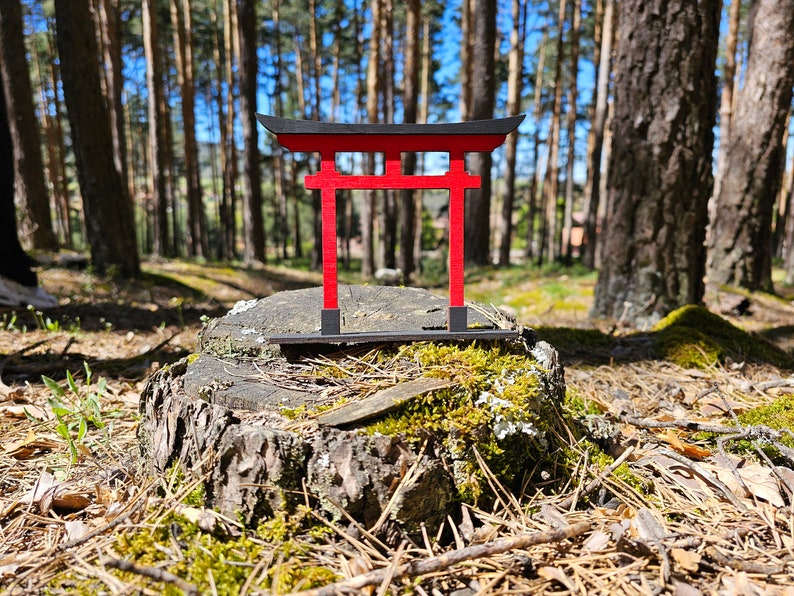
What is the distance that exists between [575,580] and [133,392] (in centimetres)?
248

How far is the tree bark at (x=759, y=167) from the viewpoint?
6.14m

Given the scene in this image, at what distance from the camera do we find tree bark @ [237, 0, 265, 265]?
36.0 feet

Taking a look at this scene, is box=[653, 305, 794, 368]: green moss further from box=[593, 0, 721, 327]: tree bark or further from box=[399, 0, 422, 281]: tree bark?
box=[399, 0, 422, 281]: tree bark

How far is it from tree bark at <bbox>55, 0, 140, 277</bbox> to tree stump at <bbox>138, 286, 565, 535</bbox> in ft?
19.4

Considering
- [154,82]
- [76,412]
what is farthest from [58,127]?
[76,412]


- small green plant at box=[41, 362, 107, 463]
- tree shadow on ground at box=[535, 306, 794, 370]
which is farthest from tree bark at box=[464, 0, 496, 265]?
small green plant at box=[41, 362, 107, 463]

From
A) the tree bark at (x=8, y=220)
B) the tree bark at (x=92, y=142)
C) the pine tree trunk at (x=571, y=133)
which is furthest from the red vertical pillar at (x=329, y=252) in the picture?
the pine tree trunk at (x=571, y=133)

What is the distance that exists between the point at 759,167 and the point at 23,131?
37.4ft

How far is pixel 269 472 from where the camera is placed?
4.73 ft

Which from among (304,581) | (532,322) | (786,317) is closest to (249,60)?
(532,322)

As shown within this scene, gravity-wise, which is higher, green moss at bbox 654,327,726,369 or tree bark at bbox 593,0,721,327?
tree bark at bbox 593,0,721,327

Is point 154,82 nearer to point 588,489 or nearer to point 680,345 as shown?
point 680,345

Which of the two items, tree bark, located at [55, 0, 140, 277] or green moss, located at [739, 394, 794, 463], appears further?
tree bark, located at [55, 0, 140, 277]

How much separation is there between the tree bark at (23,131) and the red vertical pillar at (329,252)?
28.4ft
